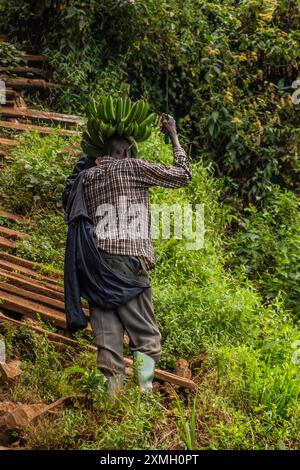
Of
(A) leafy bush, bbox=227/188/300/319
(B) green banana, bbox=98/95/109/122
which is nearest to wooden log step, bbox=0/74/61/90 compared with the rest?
(A) leafy bush, bbox=227/188/300/319

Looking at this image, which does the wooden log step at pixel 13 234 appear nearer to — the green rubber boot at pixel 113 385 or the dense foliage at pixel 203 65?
the green rubber boot at pixel 113 385

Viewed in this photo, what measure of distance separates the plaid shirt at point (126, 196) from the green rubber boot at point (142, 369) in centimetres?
61

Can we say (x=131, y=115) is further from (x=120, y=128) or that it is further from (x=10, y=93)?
(x=10, y=93)

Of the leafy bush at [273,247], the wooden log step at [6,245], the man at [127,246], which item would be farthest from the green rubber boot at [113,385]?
the leafy bush at [273,247]

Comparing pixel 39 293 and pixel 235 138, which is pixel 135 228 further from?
pixel 235 138

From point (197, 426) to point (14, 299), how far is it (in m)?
1.92

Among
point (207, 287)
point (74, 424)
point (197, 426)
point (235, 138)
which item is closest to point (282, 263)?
point (207, 287)

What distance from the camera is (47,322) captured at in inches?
241

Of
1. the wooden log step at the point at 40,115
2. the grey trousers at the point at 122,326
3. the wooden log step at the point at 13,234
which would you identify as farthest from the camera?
the wooden log step at the point at 40,115

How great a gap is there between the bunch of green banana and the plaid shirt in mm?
244

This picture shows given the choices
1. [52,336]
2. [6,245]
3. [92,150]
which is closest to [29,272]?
[6,245]

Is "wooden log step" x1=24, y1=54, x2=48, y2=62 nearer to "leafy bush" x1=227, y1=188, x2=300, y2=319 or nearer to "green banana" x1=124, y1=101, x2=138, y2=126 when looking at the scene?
"leafy bush" x1=227, y1=188, x2=300, y2=319

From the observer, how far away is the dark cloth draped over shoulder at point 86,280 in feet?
16.1

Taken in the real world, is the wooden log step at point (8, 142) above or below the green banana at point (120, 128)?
below
